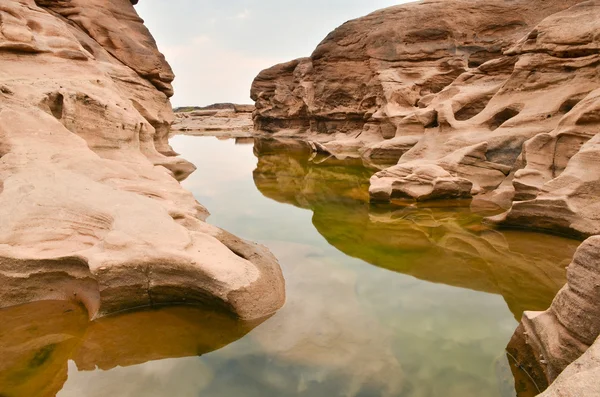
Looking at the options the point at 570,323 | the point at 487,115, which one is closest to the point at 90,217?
the point at 570,323

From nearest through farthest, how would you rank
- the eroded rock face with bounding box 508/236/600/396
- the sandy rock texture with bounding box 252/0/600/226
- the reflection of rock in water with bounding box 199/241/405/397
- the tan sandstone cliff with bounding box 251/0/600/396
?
the eroded rock face with bounding box 508/236/600/396, the tan sandstone cliff with bounding box 251/0/600/396, the reflection of rock in water with bounding box 199/241/405/397, the sandy rock texture with bounding box 252/0/600/226

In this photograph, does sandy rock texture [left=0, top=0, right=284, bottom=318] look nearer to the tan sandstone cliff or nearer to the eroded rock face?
the eroded rock face

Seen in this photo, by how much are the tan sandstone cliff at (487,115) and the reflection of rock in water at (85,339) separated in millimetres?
2951

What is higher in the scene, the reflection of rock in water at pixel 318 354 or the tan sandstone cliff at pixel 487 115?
the tan sandstone cliff at pixel 487 115

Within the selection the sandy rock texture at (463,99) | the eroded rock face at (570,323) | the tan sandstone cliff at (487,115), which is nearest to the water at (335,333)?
the eroded rock face at (570,323)

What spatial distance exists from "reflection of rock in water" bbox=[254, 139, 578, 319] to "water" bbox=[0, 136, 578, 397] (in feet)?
0.11

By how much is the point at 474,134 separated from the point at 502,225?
5.14m

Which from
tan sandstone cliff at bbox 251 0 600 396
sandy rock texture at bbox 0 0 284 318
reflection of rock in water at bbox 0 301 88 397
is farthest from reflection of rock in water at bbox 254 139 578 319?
reflection of rock in water at bbox 0 301 88 397

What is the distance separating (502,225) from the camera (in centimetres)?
760

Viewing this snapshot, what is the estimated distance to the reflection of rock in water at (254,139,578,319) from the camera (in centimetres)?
549

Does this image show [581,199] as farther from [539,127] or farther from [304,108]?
[304,108]

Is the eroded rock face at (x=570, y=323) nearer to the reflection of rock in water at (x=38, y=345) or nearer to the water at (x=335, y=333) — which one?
the water at (x=335, y=333)

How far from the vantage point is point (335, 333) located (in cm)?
414

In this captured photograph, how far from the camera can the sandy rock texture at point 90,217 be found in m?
4.18
